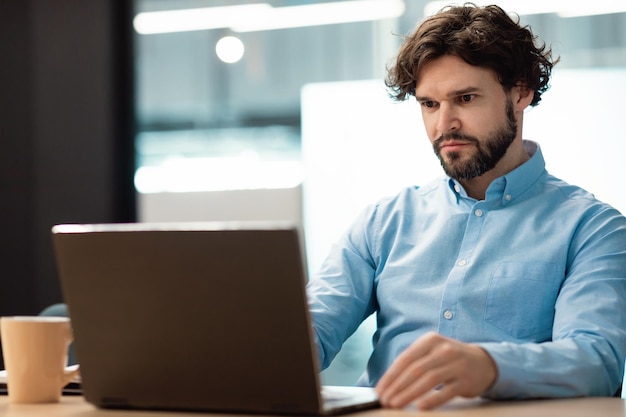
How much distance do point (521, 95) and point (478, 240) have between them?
40cm

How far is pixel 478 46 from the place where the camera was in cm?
200

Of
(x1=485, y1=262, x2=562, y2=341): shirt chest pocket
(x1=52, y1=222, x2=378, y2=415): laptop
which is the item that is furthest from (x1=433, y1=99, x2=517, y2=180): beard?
(x1=52, y1=222, x2=378, y2=415): laptop

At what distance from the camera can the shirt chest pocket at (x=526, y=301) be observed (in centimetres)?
178

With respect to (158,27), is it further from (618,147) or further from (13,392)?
(13,392)

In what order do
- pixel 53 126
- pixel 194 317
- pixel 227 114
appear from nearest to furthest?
pixel 194 317
pixel 227 114
pixel 53 126

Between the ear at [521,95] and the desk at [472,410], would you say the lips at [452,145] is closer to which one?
the ear at [521,95]

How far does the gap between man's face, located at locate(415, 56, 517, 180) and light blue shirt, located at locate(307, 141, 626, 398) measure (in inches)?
2.4

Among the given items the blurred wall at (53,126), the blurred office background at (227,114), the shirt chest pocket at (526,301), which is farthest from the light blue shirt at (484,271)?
the blurred wall at (53,126)

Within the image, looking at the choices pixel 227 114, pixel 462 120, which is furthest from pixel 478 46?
pixel 227 114

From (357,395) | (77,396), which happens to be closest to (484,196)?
(357,395)

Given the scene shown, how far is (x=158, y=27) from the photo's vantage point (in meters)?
4.22

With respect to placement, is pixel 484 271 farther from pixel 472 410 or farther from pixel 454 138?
A: pixel 472 410

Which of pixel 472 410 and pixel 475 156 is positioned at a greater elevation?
pixel 475 156

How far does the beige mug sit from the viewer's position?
1351 millimetres
